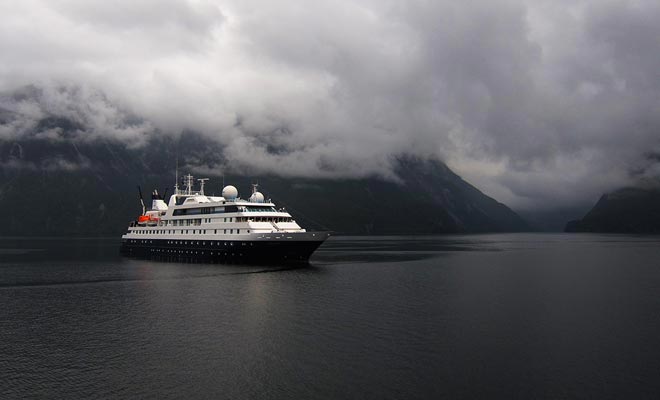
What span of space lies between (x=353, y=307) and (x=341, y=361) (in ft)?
60.1

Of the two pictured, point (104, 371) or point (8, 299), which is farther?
point (8, 299)

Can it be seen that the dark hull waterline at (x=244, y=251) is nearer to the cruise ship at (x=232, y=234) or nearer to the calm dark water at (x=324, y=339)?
the cruise ship at (x=232, y=234)

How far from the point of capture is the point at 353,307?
51.3 m

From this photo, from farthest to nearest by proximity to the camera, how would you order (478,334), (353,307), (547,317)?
(353,307), (547,317), (478,334)

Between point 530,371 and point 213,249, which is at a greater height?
point 213,249

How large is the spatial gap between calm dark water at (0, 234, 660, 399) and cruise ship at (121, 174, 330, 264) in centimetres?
1665

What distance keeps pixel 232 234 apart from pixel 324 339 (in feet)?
182

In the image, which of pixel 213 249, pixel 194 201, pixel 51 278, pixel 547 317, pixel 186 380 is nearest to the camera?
pixel 186 380

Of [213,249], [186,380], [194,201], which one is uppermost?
[194,201]

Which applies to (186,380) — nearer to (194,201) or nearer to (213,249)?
(213,249)

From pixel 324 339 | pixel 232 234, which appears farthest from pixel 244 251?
pixel 324 339

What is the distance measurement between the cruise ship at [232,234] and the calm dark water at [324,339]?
16648 mm

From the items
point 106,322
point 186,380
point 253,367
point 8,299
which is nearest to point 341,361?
point 253,367

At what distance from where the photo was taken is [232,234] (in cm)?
9062
